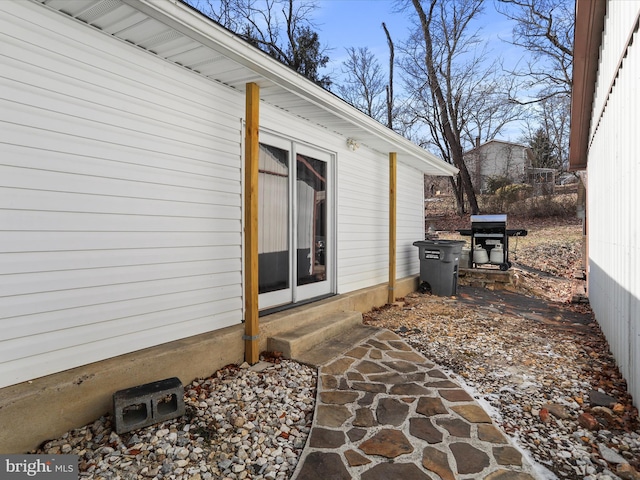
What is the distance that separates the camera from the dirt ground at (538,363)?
2.16 m

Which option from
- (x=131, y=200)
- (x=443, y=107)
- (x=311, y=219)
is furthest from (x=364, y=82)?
(x=131, y=200)

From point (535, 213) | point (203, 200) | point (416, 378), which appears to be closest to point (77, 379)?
point (203, 200)

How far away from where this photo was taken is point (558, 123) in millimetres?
21156

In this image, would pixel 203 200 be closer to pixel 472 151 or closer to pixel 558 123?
pixel 472 151

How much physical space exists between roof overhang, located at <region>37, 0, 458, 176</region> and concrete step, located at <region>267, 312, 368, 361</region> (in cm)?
236

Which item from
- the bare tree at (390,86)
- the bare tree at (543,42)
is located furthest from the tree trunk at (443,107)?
the bare tree at (543,42)

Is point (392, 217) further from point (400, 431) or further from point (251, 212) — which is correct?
point (400, 431)

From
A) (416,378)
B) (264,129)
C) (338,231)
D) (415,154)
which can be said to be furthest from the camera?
(415,154)

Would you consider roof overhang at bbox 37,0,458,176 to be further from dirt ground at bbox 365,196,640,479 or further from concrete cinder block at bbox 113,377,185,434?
dirt ground at bbox 365,196,640,479

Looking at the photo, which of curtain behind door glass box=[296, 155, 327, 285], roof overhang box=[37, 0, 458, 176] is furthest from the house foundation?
roof overhang box=[37, 0, 458, 176]

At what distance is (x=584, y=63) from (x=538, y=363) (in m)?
3.49

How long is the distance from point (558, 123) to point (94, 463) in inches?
1018

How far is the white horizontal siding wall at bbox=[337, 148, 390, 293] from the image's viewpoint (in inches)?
201

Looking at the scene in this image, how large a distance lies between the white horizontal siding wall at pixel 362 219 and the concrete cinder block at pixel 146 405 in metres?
2.86
